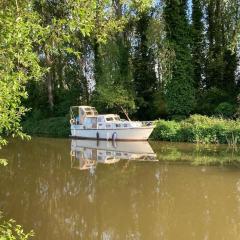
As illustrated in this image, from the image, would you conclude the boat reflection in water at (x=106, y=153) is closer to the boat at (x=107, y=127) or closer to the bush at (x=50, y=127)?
the boat at (x=107, y=127)

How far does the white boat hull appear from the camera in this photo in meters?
25.1

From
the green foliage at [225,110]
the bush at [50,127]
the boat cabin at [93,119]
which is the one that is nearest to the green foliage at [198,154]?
the boat cabin at [93,119]

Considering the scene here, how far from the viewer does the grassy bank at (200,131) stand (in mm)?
23016

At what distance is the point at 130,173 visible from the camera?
1492cm

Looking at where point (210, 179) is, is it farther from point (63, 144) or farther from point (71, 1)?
point (63, 144)

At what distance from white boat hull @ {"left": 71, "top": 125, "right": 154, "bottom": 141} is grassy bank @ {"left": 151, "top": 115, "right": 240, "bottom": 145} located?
112cm

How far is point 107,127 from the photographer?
26.7 m

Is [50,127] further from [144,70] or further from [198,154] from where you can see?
[198,154]

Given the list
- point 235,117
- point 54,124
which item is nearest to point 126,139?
point 235,117

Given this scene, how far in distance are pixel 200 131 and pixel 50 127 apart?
13650 millimetres

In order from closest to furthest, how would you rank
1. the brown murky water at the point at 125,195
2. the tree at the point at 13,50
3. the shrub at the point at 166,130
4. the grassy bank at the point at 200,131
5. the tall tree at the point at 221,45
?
1. the tree at the point at 13,50
2. the brown murky water at the point at 125,195
3. the grassy bank at the point at 200,131
4. the shrub at the point at 166,130
5. the tall tree at the point at 221,45

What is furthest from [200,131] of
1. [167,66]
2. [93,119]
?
[167,66]

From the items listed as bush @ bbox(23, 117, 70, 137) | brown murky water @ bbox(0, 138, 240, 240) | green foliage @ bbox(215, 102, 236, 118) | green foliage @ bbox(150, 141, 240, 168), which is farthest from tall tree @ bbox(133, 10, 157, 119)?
brown murky water @ bbox(0, 138, 240, 240)

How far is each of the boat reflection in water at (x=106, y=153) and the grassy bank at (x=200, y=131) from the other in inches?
62.5
